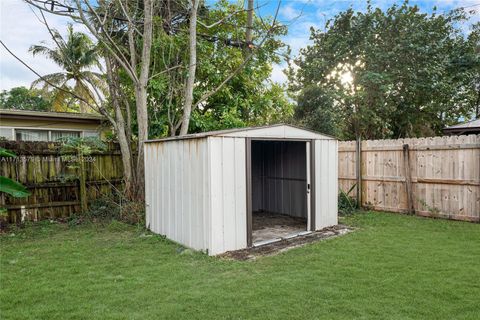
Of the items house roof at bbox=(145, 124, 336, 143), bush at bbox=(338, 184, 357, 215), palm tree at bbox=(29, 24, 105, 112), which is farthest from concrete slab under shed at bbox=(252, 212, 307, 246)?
palm tree at bbox=(29, 24, 105, 112)

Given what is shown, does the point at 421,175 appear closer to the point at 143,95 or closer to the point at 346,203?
the point at 346,203

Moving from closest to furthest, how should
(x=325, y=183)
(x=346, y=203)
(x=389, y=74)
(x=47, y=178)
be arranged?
1. (x=325, y=183)
2. (x=47, y=178)
3. (x=346, y=203)
4. (x=389, y=74)

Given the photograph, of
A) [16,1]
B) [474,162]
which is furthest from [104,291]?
[474,162]

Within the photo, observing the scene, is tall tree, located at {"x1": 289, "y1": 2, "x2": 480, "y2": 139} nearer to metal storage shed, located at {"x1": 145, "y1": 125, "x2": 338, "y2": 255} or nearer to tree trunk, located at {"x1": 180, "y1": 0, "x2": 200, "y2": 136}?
metal storage shed, located at {"x1": 145, "y1": 125, "x2": 338, "y2": 255}

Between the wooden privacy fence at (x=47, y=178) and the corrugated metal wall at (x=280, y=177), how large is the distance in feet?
12.5

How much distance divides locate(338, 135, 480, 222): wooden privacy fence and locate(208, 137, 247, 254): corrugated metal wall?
4.46 m

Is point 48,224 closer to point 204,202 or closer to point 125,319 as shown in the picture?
point 204,202

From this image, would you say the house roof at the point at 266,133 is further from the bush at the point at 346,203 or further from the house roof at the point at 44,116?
the house roof at the point at 44,116

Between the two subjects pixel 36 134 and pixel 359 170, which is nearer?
pixel 359 170

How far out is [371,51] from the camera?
13.4 metres

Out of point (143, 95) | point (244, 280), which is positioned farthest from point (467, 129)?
point (143, 95)

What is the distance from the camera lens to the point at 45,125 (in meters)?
9.56

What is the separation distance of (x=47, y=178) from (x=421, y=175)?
27.4 ft

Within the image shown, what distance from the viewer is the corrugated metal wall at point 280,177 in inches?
301
